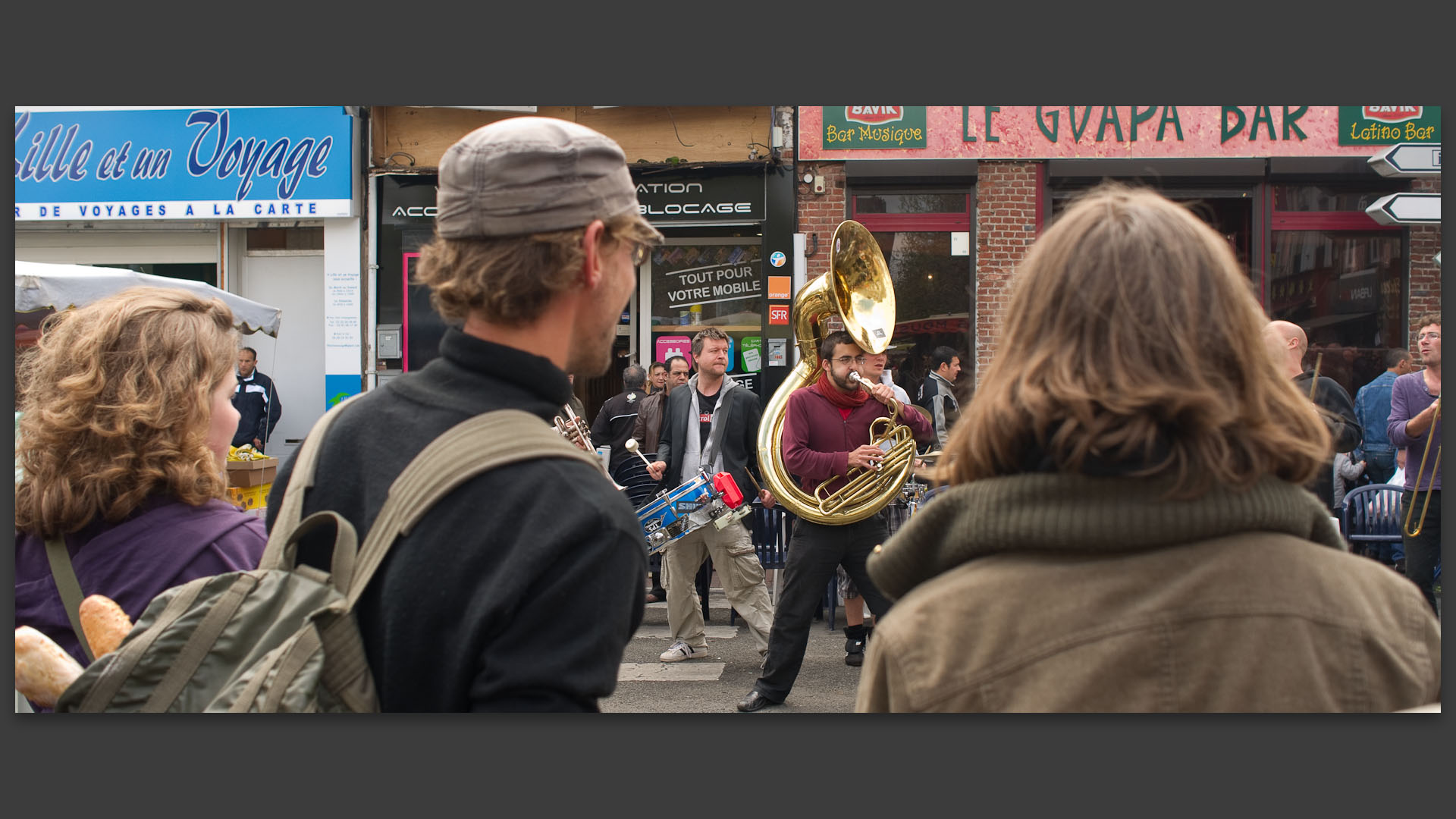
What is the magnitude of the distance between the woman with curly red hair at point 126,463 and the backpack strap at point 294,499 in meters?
0.65

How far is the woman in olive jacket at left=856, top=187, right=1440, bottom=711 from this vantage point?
1.29 meters

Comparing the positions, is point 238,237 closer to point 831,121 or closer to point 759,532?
point 831,121

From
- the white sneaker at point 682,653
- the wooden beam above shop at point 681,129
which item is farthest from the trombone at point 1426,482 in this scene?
the wooden beam above shop at point 681,129

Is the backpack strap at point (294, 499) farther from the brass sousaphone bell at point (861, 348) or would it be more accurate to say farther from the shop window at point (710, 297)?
the shop window at point (710, 297)

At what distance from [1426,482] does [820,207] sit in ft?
23.2

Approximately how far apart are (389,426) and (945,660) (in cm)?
79

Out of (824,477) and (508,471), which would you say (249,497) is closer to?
(824,477)

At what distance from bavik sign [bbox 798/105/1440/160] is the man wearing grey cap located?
10.3 metres

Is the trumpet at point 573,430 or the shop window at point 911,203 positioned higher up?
the shop window at point 911,203

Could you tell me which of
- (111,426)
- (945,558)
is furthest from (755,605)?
(945,558)

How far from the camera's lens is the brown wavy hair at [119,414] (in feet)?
6.76

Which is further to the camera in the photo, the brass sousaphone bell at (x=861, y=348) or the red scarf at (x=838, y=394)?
the red scarf at (x=838, y=394)

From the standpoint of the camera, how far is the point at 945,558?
1399 mm

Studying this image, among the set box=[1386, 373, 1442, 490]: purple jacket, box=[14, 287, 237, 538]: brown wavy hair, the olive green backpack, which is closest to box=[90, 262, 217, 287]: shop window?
box=[14, 287, 237, 538]: brown wavy hair
